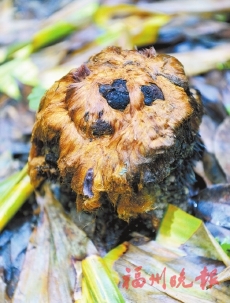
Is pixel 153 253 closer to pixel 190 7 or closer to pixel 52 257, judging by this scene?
pixel 52 257

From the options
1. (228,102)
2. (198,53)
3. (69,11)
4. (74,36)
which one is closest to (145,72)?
(228,102)

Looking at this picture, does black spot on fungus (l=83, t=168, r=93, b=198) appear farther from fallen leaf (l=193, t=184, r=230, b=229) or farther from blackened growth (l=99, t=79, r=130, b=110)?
fallen leaf (l=193, t=184, r=230, b=229)

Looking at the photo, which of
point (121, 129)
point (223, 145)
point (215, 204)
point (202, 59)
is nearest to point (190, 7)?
point (202, 59)

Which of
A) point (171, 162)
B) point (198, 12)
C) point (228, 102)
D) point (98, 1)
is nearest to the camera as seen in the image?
point (171, 162)

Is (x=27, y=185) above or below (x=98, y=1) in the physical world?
below

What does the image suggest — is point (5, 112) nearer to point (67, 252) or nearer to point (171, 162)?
point (67, 252)

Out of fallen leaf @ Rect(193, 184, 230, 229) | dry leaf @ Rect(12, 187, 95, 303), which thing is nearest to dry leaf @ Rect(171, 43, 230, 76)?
fallen leaf @ Rect(193, 184, 230, 229)

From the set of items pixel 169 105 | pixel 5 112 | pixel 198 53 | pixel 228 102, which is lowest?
pixel 228 102
